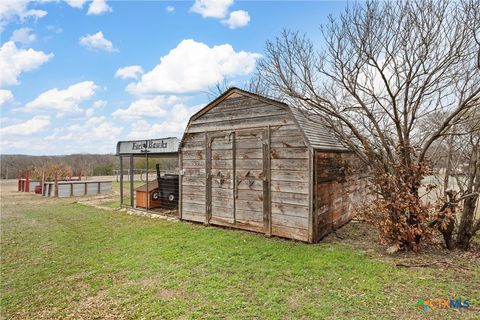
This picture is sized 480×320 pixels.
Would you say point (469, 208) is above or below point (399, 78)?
below

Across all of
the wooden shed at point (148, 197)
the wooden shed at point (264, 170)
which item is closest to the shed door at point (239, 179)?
the wooden shed at point (264, 170)

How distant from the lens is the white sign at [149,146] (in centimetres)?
864

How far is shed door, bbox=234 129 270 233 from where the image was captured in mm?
6516

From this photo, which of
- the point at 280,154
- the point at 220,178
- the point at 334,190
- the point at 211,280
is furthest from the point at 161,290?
the point at 334,190

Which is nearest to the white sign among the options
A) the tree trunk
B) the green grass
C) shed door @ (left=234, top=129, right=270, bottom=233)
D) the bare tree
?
shed door @ (left=234, top=129, right=270, bottom=233)

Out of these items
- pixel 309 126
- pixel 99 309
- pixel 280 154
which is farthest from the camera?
pixel 309 126

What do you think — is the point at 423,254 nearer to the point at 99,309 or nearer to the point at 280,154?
the point at 280,154

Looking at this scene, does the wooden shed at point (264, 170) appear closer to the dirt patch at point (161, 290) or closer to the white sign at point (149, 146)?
the white sign at point (149, 146)

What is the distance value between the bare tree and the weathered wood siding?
806mm

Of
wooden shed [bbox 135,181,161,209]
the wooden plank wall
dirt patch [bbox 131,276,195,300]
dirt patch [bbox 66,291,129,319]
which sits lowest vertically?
dirt patch [bbox 66,291,129,319]

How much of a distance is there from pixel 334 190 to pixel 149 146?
613 centimetres

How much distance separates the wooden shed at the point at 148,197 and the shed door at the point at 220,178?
11.1ft

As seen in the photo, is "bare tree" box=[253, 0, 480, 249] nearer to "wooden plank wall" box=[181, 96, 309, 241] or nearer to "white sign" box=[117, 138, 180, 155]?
"wooden plank wall" box=[181, 96, 309, 241]

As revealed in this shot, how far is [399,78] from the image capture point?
5.02 metres
